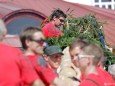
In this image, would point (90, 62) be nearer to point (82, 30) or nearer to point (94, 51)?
point (94, 51)

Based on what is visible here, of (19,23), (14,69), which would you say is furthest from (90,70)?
(19,23)

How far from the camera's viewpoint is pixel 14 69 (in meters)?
4.27

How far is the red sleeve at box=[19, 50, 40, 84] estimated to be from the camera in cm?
437

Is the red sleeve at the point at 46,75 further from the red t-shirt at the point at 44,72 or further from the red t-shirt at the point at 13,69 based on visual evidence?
the red t-shirt at the point at 13,69

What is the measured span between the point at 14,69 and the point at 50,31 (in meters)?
3.97

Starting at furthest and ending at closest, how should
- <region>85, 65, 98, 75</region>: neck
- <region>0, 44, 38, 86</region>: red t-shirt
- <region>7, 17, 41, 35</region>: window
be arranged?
1. <region>7, 17, 41, 35</region>: window
2. <region>85, 65, 98, 75</region>: neck
3. <region>0, 44, 38, 86</region>: red t-shirt

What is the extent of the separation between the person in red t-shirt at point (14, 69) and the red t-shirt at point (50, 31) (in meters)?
3.59

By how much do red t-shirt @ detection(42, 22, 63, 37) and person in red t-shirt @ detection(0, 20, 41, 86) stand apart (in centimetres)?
359

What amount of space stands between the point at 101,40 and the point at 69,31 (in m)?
0.63

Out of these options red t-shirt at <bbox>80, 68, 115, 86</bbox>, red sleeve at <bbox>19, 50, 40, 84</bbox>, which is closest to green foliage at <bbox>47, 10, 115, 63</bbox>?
red t-shirt at <bbox>80, 68, 115, 86</bbox>

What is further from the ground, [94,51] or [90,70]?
[94,51]

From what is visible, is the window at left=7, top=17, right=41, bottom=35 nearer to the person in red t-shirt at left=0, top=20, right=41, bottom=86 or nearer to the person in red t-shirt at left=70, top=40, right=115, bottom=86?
the person in red t-shirt at left=70, top=40, right=115, bottom=86

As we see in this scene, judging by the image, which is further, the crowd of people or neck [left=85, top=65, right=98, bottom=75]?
neck [left=85, top=65, right=98, bottom=75]

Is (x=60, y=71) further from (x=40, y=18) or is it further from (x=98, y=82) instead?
(x=40, y=18)
